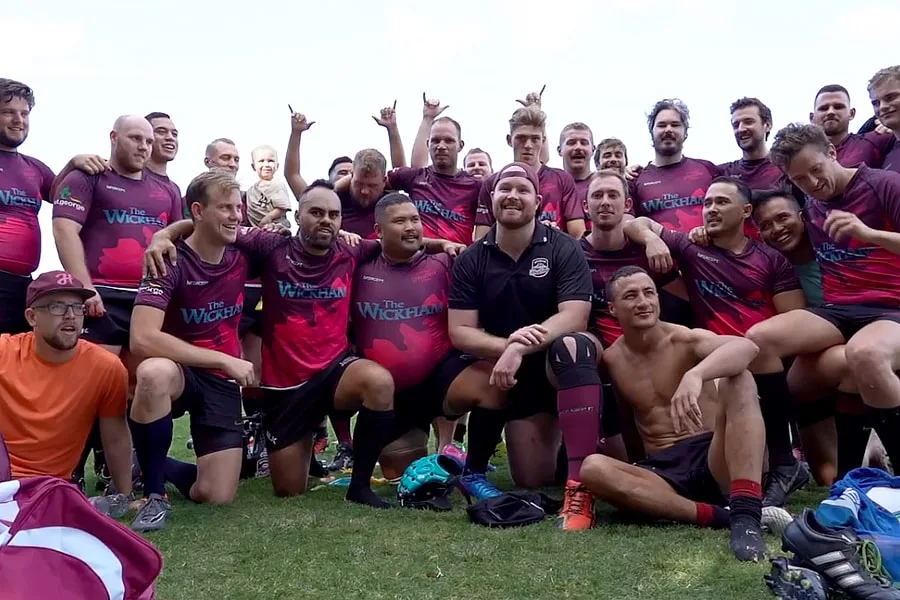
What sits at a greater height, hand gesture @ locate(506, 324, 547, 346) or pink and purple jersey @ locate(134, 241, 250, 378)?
pink and purple jersey @ locate(134, 241, 250, 378)

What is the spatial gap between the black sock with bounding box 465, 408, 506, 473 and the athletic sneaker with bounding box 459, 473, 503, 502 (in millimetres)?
133

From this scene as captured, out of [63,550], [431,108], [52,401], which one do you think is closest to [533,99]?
[431,108]

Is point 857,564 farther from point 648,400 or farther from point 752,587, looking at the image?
point 648,400

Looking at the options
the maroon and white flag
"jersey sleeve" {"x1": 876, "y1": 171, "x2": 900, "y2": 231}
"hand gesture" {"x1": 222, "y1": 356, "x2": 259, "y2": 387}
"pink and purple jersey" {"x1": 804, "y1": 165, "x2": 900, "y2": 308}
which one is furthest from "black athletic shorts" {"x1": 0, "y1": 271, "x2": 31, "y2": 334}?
"jersey sleeve" {"x1": 876, "y1": 171, "x2": 900, "y2": 231}

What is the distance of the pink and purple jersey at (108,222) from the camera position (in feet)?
17.6

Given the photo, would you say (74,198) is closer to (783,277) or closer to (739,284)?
(739,284)

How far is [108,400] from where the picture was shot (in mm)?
4551

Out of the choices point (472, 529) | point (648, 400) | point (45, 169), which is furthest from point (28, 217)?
point (648, 400)

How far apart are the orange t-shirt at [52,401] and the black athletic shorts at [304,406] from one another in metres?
1.00

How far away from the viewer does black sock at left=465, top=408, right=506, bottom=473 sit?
16.8ft

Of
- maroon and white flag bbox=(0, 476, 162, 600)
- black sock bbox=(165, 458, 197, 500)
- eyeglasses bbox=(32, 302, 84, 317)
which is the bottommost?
black sock bbox=(165, 458, 197, 500)

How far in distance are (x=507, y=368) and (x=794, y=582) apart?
6.67 feet

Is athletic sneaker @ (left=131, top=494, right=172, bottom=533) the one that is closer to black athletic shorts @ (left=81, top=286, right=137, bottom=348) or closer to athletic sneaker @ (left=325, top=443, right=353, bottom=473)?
black athletic shorts @ (left=81, top=286, right=137, bottom=348)

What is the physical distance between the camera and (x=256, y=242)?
5.38 metres
